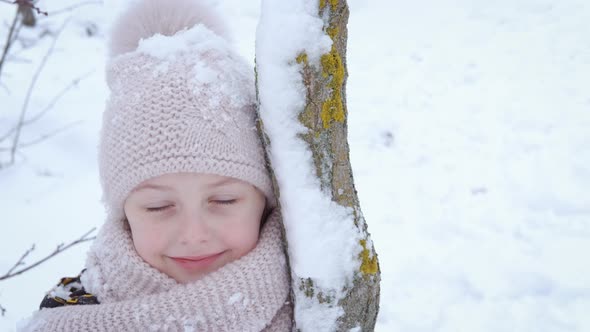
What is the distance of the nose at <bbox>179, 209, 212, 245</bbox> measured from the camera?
1183 millimetres

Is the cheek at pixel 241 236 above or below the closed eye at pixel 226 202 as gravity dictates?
below

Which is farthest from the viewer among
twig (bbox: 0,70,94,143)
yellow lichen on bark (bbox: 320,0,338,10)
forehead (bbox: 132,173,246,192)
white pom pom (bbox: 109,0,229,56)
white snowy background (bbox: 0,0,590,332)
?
white snowy background (bbox: 0,0,590,332)

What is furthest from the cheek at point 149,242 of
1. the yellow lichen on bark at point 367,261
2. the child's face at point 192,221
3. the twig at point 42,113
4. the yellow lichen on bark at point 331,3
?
the twig at point 42,113

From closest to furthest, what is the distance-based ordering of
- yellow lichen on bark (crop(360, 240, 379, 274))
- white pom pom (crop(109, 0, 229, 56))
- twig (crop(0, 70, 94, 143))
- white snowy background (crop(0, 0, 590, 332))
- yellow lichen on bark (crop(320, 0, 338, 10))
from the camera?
yellow lichen on bark (crop(320, 0, 338, 10)), yellow lichen on bark (crop(360, 240, 379, 274)), white pom pom (crop(109, 0, 229, 56)), twig (crop(0, 70, 94, 143)), white snowy background (crop(0, 0, 590, 332))

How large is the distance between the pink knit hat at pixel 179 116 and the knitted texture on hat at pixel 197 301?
189 mm

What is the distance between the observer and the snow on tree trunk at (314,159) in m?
0.94

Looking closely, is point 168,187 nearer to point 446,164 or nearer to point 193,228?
point 193,228

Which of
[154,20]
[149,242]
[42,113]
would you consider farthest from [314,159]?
[42,113]

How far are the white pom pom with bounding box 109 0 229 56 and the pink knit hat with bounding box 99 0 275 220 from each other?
0.17 feet

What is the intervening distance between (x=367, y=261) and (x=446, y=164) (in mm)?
2674

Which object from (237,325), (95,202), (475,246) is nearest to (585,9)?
(475,246)

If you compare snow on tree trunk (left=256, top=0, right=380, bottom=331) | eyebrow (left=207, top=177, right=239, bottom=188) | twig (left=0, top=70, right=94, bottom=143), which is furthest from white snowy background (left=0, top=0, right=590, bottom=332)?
snow on tree trunk (left=256, top=0, right=380, bottom=331)

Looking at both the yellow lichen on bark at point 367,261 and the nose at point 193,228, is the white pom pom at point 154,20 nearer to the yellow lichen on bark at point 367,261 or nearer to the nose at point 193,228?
the nose at point 193,228

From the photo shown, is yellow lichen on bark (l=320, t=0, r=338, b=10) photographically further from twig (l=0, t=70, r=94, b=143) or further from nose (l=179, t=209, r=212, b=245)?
twig (l=0, t=70, r=94, b=143)
